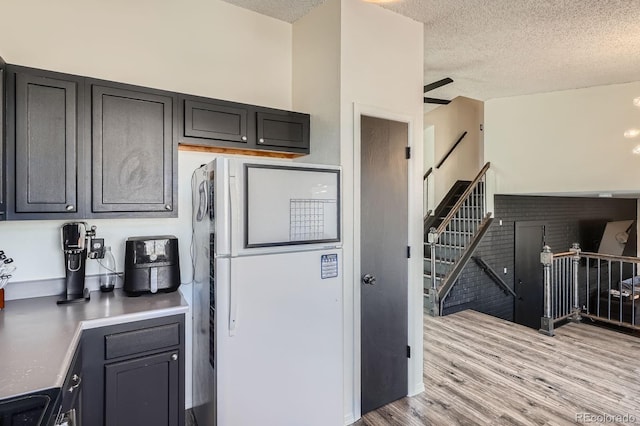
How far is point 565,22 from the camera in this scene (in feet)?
9.46

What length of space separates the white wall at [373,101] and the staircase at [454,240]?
2201 mm

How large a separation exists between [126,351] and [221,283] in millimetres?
575

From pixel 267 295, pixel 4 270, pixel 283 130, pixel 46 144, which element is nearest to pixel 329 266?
pixel 267 295

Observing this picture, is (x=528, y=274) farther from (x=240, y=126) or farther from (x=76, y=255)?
(x=76, y=255)

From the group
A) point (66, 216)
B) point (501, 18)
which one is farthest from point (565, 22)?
point (66, 216)

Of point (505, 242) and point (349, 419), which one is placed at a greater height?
point (505, 242)

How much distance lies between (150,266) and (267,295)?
0.79 metres

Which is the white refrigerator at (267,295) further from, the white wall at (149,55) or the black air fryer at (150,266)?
the white wall at (149,55)

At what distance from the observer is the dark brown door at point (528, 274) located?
20.2 feet

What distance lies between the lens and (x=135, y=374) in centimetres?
187

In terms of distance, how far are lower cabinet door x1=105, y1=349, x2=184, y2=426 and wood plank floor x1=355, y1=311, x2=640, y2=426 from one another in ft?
4.38

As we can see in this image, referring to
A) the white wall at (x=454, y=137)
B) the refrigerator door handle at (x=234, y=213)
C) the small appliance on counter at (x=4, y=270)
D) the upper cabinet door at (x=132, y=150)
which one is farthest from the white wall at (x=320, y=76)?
the white wall at (x=454, y=137)

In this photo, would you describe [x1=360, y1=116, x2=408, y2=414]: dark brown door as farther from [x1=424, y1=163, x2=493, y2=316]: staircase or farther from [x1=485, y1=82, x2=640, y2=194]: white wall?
[x1=485, y1=82, x2=640, y2=194]: white wall

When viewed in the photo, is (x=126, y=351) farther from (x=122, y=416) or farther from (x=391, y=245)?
(x=391, y=245)
